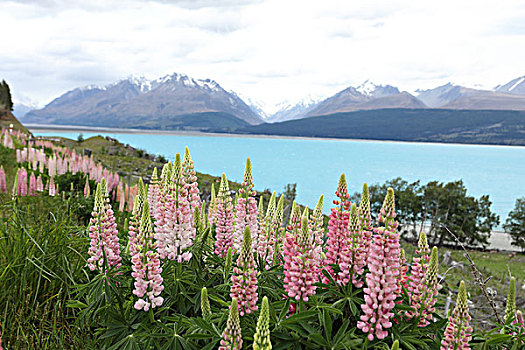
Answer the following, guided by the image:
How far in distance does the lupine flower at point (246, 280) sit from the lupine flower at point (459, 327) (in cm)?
132

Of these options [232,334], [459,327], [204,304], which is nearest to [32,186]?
[204,304]

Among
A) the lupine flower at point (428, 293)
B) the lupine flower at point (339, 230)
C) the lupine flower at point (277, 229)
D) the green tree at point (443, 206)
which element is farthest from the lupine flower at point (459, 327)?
the green tree at point (443, 206)

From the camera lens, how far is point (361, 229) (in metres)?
2.63

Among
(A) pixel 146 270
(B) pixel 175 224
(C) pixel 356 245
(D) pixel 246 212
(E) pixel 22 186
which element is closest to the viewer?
(C) pixel 356 245

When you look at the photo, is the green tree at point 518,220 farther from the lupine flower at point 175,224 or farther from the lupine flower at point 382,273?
the lupine flower at point 175,224

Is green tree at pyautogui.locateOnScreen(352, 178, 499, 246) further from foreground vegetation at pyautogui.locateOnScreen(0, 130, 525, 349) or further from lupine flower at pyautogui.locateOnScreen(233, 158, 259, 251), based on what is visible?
foreground vegetation at pyautogui.locateOnScreen(0, 130, 525, 349)

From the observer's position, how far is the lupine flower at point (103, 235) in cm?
320

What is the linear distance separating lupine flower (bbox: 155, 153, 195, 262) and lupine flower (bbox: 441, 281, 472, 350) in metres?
2.05

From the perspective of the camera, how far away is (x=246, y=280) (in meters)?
2.35

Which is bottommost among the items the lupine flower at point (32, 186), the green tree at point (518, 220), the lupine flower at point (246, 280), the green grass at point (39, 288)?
the green tree at point (518, 220)

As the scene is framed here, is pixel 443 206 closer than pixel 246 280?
No

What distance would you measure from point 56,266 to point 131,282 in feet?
6.97

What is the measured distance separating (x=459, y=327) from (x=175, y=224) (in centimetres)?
226

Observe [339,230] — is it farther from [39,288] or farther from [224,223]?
[39,288]
